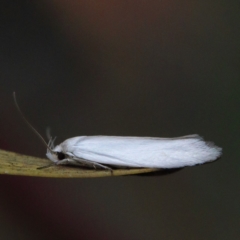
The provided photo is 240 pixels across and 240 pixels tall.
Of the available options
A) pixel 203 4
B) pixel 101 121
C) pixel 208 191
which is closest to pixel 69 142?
pixel 101 121

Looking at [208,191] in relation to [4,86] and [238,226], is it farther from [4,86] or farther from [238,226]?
[4,86]

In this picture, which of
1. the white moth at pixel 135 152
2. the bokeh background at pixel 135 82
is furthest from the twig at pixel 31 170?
the bokeh background at pixel 135 82

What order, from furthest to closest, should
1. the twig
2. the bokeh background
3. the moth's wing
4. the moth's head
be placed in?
the bokeh background → the moth's head → the moth's wing → the twig

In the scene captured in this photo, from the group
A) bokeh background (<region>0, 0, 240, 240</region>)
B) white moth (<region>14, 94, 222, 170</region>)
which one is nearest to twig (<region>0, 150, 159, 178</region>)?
white moth (<region>14, 94, 222, 170</region>)

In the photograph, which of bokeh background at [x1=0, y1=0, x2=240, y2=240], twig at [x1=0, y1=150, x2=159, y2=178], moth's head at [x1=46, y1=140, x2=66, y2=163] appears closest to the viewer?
twig at [x1=0, y1=150, x2=159, y2=178]

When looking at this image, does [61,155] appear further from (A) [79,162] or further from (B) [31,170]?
(B) [31,170]

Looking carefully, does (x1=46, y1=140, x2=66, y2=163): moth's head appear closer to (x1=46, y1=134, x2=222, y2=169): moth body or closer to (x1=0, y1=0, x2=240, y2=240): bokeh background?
(x1=46, y1=134, x2=222, y2=169): moth body

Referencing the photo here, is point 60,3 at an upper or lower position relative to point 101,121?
upper
